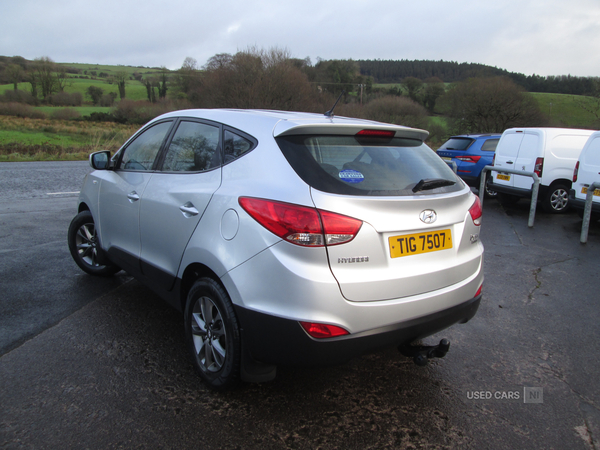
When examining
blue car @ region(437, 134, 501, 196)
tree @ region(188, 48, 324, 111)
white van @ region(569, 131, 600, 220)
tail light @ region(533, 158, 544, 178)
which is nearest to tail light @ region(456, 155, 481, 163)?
blue car @ region(437, 134, 501, 196)

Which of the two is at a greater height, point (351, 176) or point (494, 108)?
point (494, 108)

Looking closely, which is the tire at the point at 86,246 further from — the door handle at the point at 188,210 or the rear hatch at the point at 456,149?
the rear hatch at the point at 456,149

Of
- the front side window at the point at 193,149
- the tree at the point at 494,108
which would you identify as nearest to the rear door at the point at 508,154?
the front side window at the point at 193,149

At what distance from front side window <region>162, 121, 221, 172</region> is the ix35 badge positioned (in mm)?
1301

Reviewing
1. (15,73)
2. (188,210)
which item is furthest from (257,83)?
(15,73)

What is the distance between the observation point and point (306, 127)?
2.52 metres

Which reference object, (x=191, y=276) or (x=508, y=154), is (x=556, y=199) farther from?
(x=191, y=276)

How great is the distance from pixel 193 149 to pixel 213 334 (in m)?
1.31

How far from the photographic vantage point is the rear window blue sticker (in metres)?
2.39

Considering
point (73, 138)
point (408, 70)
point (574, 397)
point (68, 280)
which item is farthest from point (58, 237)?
point (408, 70)

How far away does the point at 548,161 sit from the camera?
31.7 feet

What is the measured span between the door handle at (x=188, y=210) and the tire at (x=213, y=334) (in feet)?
1.40

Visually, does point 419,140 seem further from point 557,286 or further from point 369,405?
point 557,286

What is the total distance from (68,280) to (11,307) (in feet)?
2.52
